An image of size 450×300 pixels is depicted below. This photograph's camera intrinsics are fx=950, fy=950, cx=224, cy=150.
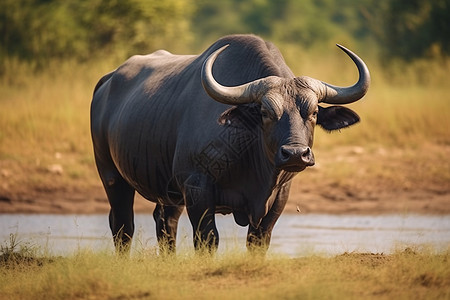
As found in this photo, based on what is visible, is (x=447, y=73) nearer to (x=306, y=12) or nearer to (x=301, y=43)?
(x=301, y=43)

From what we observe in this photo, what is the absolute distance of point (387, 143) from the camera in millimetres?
14094

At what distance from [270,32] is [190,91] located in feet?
94.1

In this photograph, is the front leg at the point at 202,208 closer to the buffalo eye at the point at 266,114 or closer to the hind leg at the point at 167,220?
the buffalo eye at the point at 266,114

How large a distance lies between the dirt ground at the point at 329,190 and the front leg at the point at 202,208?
4845 millimetres

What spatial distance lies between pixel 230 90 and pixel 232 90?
0.02m

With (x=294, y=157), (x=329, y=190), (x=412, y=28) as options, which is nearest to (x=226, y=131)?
(x=294, y=157)

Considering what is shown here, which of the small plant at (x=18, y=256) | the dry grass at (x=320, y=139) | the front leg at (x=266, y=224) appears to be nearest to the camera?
the front leg at (x=266, y=224)

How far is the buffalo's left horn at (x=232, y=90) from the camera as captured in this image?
22.3ft

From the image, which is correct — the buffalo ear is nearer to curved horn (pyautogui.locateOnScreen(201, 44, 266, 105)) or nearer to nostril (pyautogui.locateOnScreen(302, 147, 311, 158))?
curved horn (pyautogui.locateOnScreen(201, 44, 266, 105))

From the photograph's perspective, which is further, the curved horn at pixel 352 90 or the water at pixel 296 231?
the water at pixel 296 231

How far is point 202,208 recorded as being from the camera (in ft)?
23.5

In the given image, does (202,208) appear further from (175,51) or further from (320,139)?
(175,51)

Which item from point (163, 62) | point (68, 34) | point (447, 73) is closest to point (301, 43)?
point (68, 34)

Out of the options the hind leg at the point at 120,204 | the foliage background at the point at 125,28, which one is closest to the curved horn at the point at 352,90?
the hind leg at the point at 120,204
